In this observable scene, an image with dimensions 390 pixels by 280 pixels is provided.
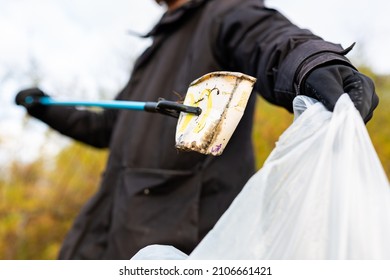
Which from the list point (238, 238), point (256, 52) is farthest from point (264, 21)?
point (238, 238)

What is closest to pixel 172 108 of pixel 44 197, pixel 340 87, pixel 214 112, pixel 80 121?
pixel 214 112

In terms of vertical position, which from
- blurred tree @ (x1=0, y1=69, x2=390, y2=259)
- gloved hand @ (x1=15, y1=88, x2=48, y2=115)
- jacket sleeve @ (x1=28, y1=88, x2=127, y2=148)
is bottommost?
blurred tree @ (x1=0, y1=69, x2=390, y2=259)

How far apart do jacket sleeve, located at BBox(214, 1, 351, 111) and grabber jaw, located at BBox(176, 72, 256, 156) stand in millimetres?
142

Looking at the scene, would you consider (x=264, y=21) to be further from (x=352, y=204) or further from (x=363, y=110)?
(x=352, y=204)

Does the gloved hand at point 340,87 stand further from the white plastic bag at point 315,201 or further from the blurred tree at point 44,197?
the blurred tree at point 44,197

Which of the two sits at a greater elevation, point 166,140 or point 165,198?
point 166,140

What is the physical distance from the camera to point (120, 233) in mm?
1832

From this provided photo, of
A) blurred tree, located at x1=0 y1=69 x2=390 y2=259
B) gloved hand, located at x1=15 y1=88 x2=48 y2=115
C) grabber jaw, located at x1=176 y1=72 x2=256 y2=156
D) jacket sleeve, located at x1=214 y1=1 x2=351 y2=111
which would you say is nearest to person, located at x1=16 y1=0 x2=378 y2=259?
jacket sleeve, located at x1=214 y1=1 x2=351 y2=111

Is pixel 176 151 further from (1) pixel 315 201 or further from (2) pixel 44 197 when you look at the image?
(2) pixel 44 197

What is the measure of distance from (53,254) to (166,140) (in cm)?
791

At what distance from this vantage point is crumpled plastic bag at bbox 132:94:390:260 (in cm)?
85

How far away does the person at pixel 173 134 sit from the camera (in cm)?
137

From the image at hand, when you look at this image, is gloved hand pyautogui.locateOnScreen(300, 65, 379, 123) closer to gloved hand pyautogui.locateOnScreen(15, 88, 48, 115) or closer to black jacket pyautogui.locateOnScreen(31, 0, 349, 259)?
black jacket pyautogui.locateOnScreen(31, 0, 349, 259)

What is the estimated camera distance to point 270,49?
1.39m
